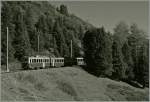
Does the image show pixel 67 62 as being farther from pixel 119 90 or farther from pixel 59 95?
pixel 59 95

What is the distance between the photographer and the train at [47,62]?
140ft

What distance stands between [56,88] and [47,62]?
16.1 metres

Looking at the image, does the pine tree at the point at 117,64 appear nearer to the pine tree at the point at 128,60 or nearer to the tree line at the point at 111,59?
the tree line at the point at 111,59

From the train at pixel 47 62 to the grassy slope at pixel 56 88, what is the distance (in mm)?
4808

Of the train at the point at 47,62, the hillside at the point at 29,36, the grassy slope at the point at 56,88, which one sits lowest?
the grassy slope at the point at 56,88

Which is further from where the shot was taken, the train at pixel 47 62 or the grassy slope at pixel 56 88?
the train at pixel 47 62

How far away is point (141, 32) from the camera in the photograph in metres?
81.7

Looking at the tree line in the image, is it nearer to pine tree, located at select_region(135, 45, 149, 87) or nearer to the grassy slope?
pine tree, located at select_region(135, 45, 149, 87)

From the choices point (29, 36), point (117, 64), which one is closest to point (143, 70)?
point (117, 64)

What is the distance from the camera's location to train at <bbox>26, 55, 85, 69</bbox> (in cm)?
4272

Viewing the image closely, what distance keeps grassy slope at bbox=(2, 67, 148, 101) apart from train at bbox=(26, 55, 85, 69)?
4.81 meters

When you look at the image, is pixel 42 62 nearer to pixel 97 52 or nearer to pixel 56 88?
pixel 97 52

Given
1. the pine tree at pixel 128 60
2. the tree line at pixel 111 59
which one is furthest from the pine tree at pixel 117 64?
the pine tree at pixel 128 60

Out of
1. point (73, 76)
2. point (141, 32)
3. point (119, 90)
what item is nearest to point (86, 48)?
point (73, 76)
